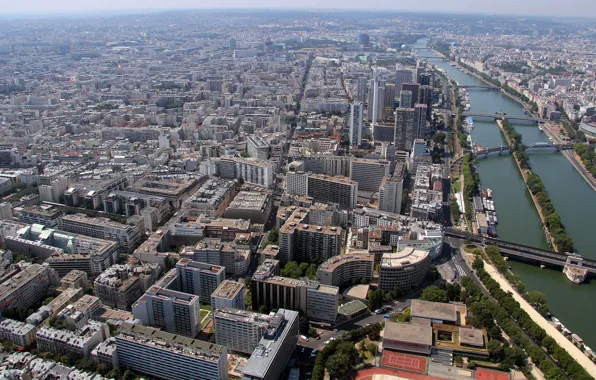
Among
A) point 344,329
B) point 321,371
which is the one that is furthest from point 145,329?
point 344,329

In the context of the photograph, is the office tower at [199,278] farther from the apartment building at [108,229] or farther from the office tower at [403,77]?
the office tower at [403,77]

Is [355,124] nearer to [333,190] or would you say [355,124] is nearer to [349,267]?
[333,190]

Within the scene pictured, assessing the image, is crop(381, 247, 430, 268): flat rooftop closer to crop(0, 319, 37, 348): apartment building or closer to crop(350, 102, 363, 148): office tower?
crop(0, 319, 37, 348): apartment building

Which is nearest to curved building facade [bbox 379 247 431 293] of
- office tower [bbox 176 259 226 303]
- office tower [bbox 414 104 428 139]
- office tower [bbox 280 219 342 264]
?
office tower [bbox 280 219 342 264]

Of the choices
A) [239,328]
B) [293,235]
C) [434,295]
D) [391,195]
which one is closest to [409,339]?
[434,295]

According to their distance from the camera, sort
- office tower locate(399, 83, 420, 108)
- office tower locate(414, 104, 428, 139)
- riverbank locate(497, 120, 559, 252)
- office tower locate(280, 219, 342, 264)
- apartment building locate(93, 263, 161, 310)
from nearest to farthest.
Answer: apartment building locate(93, 263, 161, 310), office tower locate(280, 219, 342, 264), riverbank locate(497, 120, 559, 252), office tower locate(414, 104, 428, 139), office tower locate(399, 83, 420, 108)

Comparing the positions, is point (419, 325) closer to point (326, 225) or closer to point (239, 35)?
point (326, 225)

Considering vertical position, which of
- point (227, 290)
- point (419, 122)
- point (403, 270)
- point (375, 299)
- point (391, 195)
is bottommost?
point (375, 299)
